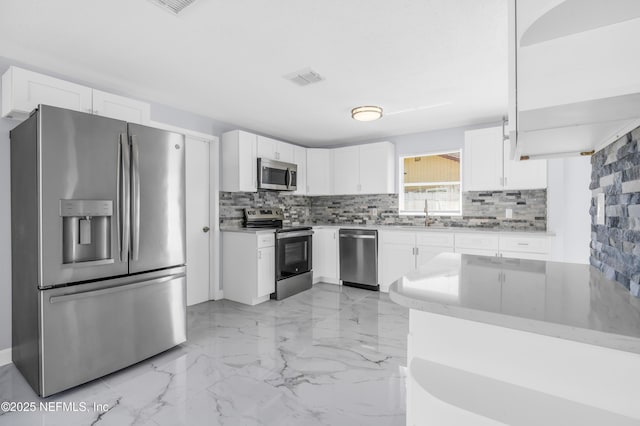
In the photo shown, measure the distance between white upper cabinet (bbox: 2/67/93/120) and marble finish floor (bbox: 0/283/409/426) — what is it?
6.34 ft

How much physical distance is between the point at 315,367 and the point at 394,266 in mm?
2320

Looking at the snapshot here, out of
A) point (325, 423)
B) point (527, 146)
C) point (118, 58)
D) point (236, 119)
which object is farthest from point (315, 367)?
point (236, 119)

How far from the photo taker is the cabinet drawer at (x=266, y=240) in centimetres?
396

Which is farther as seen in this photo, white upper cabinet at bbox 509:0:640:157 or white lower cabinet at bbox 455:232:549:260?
white lower cabinet at bbox 455:232:549:260

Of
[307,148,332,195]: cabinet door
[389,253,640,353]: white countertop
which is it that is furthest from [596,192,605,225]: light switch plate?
[307,148,332,195]: cabinet door

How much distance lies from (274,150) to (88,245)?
2847 millimetres

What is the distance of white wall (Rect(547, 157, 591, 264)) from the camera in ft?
9.57

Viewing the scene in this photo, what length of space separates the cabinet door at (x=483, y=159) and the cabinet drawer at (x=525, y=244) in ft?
2.31

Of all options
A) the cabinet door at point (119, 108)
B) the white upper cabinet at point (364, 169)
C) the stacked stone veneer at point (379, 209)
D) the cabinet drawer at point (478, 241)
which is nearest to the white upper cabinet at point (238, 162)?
the stacked stone veneer at point (379, 209)

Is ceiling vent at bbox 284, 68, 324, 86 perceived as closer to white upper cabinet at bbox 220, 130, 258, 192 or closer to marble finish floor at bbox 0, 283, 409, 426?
white upper cabinet at bbox 220, 130, 258, 192

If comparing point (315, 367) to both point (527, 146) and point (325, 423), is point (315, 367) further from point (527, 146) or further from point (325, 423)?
point (527, 146)

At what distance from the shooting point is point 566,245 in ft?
11.3

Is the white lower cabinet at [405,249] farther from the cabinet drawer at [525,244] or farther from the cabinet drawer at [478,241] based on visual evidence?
the cabinet drawer at [525,244]

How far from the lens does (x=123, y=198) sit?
2.30 metres
